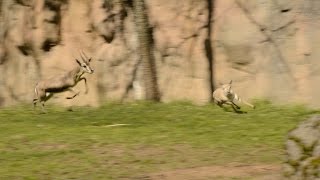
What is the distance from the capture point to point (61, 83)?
1755 cm

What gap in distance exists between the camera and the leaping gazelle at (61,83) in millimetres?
17422

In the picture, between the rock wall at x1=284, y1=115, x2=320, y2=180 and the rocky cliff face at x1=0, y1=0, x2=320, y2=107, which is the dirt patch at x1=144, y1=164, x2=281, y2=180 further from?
the rocky cliff face at x1=0, y1=0, x2=320, y2=107

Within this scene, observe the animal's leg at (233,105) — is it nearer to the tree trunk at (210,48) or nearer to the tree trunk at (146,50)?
the tree trunk at (210,48)

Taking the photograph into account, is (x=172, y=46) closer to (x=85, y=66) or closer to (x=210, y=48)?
(x=210, y=48)

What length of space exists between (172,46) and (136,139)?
6.12 m

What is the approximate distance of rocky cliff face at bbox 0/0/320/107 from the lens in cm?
1720

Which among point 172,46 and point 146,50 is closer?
point 146,50

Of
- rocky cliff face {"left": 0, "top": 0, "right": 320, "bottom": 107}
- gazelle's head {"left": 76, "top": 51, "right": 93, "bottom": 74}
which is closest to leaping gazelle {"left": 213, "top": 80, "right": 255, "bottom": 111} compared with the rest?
rocky cliff face {"left": 0, "top": 0, "right": 320, "bottom": 107}

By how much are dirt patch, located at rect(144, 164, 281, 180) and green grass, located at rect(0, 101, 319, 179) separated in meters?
0.40

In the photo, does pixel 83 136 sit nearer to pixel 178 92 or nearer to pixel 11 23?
pixel 178 92

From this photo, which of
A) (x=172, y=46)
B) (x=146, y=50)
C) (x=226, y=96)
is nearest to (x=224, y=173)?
(x=226, y=96)

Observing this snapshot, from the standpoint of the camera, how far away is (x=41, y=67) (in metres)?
19.3

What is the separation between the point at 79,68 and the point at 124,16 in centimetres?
197

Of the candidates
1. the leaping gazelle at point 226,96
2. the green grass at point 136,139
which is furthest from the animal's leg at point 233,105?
the green grass at point 136,139
